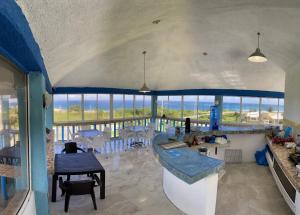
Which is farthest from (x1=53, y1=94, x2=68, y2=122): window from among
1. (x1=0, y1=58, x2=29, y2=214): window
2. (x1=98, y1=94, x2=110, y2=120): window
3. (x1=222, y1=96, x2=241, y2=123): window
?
(x1=222, y1=96, x2=241, y2=123): window

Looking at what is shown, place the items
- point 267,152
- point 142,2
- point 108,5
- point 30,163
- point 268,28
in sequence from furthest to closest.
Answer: point 267,152 → point 268,28 → point 30,163 → point 142,2 → point 108,5

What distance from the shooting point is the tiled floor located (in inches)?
124

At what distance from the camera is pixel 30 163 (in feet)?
7.50

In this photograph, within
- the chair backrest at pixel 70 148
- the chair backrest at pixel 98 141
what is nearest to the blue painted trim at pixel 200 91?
the chair backrest at pixel 98 141

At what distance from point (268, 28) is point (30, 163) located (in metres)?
3.97

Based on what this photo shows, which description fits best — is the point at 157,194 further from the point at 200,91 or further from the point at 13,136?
the point at 200,91

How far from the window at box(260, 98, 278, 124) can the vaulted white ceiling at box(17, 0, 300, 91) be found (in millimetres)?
1060

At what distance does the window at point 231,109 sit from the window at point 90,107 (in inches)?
215

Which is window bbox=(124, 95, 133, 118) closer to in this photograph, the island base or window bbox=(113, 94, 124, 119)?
window bbox=(113, 94, 124, 119)

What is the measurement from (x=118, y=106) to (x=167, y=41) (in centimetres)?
446

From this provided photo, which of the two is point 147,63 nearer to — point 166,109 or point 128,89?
point 128,89

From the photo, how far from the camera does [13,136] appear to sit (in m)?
1.95

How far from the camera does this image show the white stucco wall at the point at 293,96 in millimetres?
4383

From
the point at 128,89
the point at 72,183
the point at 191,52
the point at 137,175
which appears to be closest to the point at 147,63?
the point at 191,52
